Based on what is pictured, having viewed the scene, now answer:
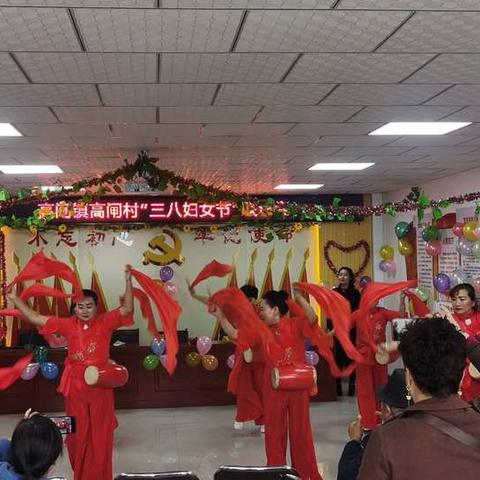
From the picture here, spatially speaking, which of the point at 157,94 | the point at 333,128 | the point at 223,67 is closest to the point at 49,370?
the point at 157,94

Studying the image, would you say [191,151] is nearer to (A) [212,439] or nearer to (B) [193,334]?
(A) [212,439]

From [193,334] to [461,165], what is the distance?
183 inches

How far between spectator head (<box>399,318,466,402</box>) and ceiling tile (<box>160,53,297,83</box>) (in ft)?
5.80

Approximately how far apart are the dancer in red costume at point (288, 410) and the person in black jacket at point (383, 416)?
1.54m

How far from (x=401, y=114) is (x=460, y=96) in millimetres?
490

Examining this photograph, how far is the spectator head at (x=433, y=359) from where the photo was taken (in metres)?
1.60

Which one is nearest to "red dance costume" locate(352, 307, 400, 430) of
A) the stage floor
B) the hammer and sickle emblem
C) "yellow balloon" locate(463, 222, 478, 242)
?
the stage floor

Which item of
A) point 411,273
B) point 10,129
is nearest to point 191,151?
point 10,129

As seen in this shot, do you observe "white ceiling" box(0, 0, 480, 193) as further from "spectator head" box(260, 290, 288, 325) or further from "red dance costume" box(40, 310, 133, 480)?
"red dance costume" box(40, 310, 133, 480)

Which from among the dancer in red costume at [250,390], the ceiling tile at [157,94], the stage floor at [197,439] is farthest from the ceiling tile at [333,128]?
the stage floor at [197,439]

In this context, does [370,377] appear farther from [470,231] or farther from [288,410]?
[470,231]

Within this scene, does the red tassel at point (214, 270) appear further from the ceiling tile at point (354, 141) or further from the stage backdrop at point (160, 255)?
the stage backdrop at point (160, 255)

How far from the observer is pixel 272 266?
9656 mm

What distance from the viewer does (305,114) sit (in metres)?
4.23
